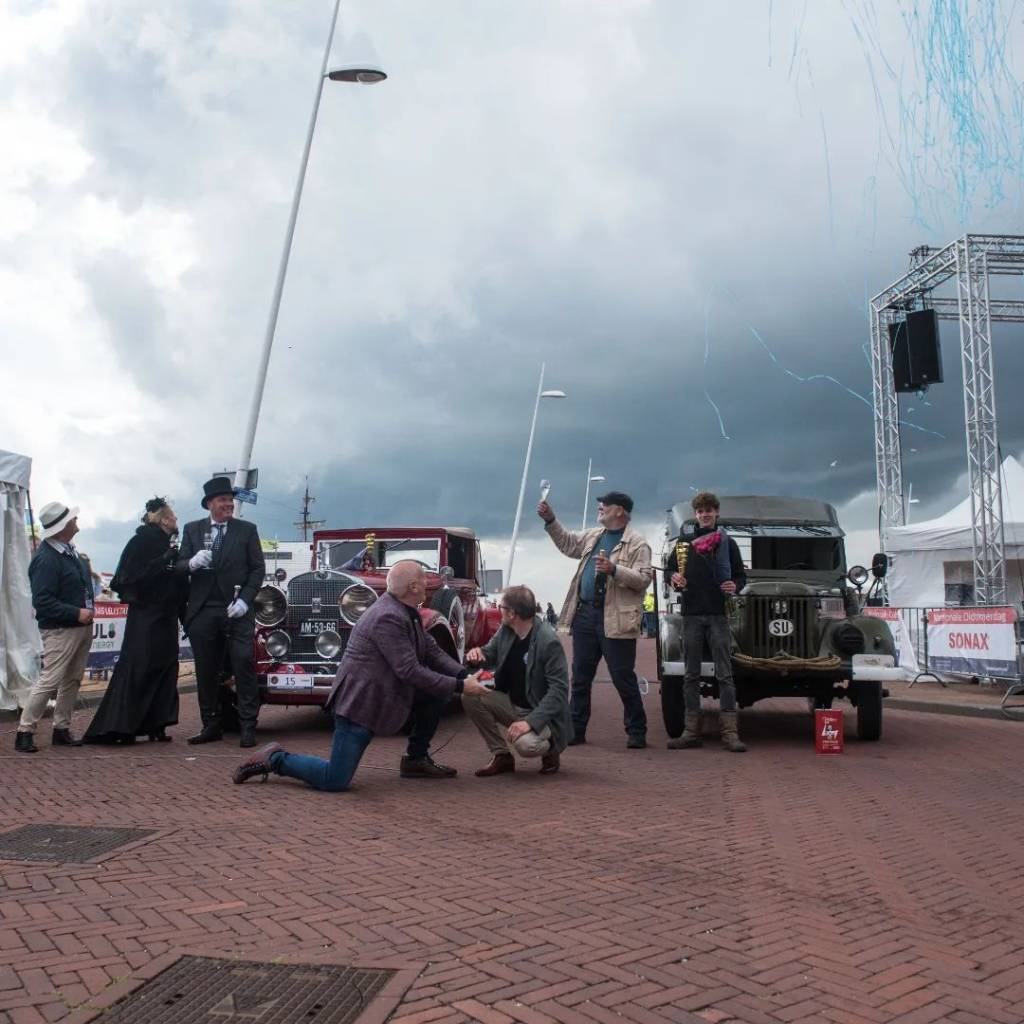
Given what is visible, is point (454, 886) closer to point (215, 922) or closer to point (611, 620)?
point (215, 922)

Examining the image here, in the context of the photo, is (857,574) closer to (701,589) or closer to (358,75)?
(701,589)

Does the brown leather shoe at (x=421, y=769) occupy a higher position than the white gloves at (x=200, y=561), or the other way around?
the white gloves at (x=200, y=561)

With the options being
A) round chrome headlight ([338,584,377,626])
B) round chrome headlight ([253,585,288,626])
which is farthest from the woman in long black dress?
round chrome headlight ([338,584,377,626])

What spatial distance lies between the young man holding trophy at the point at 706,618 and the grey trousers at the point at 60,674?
4.96m

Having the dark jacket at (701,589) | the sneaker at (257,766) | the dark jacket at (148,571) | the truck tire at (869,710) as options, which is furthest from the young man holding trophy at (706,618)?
the dark jacket at (148,571)

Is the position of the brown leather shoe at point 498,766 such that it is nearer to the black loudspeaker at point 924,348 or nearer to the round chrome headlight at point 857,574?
the round chrome headlight at point 857,574

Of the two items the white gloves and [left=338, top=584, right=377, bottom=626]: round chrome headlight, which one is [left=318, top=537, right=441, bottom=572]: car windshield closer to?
[left=338, top=584, right=377, bottom=626]: round chrome headlight

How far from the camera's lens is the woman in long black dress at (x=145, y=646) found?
8773mm

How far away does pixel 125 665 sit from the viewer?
877 centimetres

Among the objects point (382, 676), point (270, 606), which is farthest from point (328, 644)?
point (382, 676)

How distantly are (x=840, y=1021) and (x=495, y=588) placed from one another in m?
9.10

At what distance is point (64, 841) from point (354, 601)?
179 inches

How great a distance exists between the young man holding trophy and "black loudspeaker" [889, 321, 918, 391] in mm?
12080

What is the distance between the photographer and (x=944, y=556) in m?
19.5
